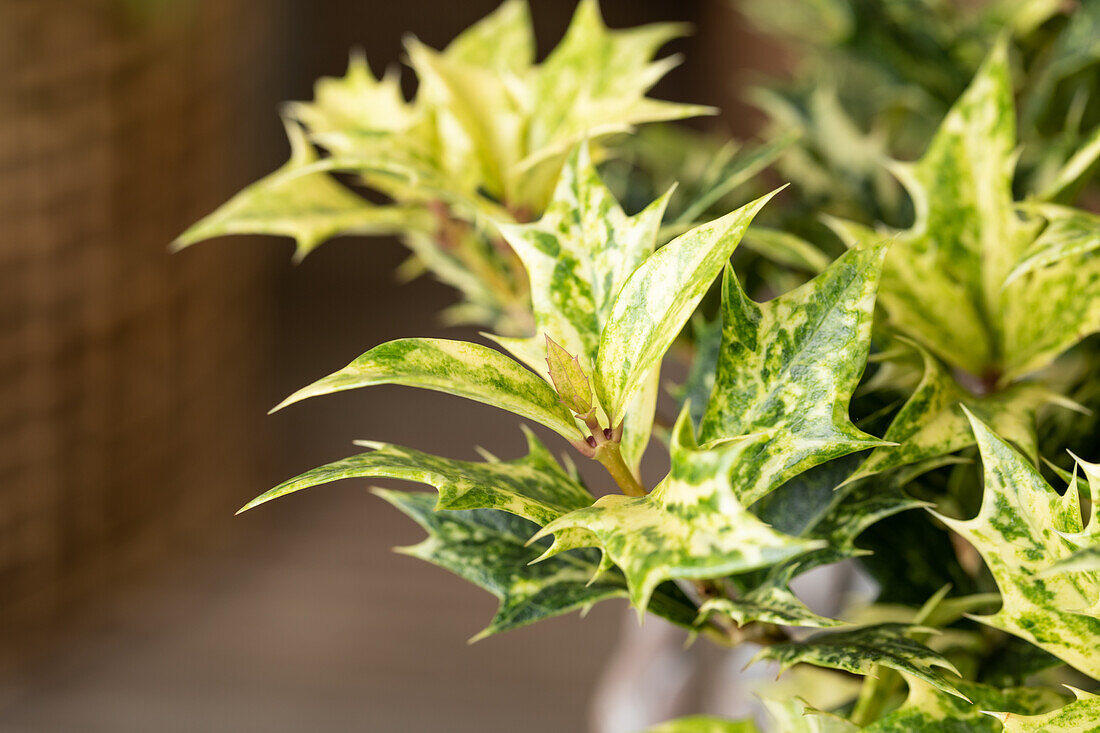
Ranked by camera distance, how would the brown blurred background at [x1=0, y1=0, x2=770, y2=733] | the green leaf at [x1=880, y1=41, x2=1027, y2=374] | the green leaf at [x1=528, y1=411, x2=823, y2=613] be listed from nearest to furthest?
the green leaf at [x1=528, y1=411, x2=823, y2=613], the green leaf at [x1=880, y1=41, x2=1027, y2=374], the brown blurred background at [x1=0, y1=0, x2=770, y2=733]

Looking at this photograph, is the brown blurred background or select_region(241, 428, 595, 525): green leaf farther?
the brown blurred background

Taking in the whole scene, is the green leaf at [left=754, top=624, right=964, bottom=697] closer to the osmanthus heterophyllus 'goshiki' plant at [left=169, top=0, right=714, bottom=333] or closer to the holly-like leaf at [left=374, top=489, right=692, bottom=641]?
the holly-like leaf at [left=374, top=489, right=692, bottom=641]

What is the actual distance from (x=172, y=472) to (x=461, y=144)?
1.78 meters

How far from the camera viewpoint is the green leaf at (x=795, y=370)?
0.21m

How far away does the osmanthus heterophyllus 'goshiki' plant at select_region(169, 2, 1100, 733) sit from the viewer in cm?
20

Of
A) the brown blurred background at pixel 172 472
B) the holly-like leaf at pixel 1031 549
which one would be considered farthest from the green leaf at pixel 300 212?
the brown blurred background at pixel 172 472

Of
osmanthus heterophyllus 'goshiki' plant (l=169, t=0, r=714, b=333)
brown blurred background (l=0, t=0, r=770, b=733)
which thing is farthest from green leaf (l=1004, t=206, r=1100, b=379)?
brown blurred background (l=0, t=0, r=770, b=733)

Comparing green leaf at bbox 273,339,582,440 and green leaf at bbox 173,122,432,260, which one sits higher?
green leaf at bbox 173,122,432,260

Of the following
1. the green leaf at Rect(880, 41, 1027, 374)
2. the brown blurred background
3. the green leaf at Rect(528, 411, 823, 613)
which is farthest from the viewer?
the brown blurred background

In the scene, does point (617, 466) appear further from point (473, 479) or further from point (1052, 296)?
point (1052, 296)

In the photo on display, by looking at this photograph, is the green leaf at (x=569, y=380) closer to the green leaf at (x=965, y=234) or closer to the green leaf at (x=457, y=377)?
the green leaf at (x=457, y=377)

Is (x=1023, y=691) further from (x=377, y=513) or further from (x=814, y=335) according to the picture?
(x=377, y=513)

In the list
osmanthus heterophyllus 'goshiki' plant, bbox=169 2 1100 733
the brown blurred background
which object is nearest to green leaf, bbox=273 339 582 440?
osmanthus heterophyllus 'goshiki' plant, bbox=169 2 1100 733

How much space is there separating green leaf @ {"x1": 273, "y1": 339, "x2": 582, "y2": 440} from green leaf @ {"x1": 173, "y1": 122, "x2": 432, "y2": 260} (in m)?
0.12
